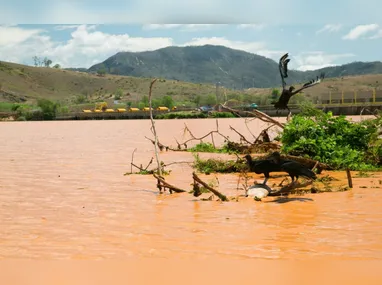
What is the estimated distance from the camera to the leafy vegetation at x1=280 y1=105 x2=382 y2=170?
11.8 metres

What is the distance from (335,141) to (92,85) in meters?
152

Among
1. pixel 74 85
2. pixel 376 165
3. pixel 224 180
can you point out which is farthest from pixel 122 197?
pixel 74 85

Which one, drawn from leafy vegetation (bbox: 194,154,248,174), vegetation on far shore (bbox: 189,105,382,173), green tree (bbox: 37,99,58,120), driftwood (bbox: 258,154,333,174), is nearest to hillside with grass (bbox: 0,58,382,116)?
green tree (bbox: 37,99,58,120)

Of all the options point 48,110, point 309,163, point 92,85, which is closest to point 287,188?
point 309,163

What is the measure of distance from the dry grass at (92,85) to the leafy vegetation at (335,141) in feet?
380

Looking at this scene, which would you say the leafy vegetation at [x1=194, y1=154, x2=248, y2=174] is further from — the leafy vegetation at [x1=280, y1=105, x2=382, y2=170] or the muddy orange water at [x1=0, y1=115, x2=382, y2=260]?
the leafy vegetation at [x1=280, y1=105, x2=382, y2=170]

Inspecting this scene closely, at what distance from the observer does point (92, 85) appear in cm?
15988

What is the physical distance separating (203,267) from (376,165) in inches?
336

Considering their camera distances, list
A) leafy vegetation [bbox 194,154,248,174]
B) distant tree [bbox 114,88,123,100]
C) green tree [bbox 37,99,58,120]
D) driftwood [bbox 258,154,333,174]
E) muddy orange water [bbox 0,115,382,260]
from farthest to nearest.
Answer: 1. distant tree [bbox 114,88,123,100]
2. green tree [bbox 37,99,58,120]
3. leafy vegetation [bbox 194,154,248,174]
4. driftwood [bbox 258,154,333,174]
5. muddy orange water [bbox 0,115,382,260]

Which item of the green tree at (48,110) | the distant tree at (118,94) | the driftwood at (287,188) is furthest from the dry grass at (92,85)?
the driftwood at (287,188)

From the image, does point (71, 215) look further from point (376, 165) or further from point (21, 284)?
point (376, 165)

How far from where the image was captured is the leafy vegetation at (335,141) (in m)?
11.8

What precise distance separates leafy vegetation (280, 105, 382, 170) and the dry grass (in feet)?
380

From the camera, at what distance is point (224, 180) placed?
11180 millimetres
